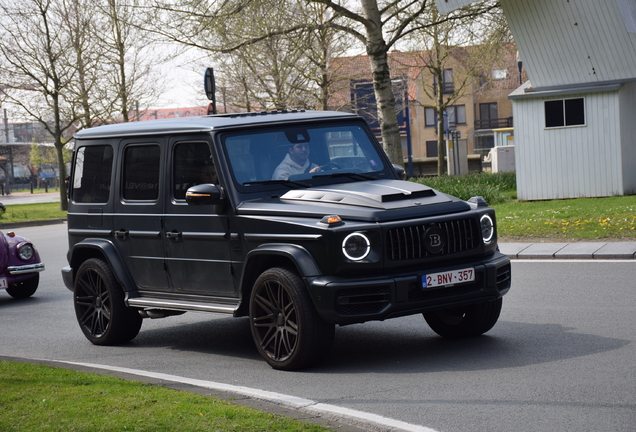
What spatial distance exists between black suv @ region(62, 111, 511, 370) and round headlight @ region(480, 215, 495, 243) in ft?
0.04

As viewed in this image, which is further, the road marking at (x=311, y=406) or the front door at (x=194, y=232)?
the front door at (x=194, y=232)

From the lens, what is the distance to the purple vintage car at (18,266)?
12070 millimetres

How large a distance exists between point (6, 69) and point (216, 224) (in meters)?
31.7

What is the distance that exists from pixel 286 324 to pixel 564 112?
1869 cm

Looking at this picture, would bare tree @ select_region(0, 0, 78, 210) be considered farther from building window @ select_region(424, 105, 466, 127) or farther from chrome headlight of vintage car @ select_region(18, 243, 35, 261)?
building window @ select_region(424, 105, 466, 127)

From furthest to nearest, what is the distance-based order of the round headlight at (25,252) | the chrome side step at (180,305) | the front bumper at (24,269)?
the round headlight at (25,252) < the front bumper at (24,269) < the chrome side step at (180,305)

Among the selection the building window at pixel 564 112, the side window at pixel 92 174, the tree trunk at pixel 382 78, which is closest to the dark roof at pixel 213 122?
the side window at pixel 92 174

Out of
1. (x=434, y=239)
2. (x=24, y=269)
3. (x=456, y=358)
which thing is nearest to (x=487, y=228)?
(x=434, y=239)

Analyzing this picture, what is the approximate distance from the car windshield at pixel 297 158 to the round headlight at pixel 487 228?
114cm

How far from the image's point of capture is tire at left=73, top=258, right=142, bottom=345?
831 cm

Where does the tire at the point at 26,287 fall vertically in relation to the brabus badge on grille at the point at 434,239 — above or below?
below

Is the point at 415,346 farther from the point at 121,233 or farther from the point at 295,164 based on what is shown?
the point at 121,233

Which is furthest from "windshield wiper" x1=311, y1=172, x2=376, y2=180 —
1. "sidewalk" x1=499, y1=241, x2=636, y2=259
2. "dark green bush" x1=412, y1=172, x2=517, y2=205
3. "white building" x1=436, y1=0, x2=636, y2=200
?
"white building" x1=436, y1=0, x2=636, y2=200

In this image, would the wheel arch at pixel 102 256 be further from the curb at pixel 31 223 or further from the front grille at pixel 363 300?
the curb at pixel 31 223
